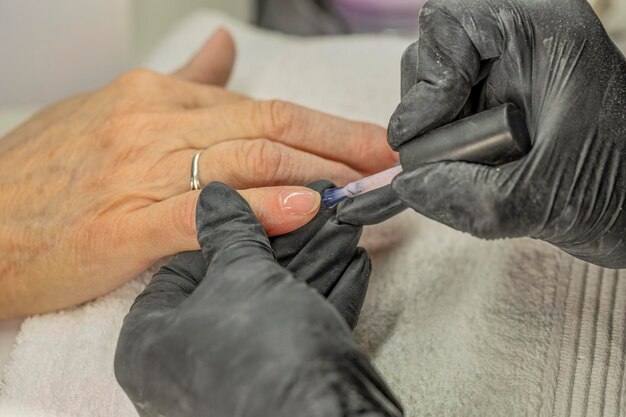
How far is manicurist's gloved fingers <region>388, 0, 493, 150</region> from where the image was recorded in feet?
2.04

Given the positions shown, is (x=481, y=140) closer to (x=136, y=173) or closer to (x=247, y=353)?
(x=247, y=353)

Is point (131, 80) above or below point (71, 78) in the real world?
above

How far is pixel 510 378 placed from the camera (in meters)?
0.71

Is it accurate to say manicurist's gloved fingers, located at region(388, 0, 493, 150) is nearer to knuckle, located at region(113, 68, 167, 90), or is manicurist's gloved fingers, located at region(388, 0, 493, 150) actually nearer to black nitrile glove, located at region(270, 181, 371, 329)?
black nitrile glove, located at region(270, 181, 371, 329)

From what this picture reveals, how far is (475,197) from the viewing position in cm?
57

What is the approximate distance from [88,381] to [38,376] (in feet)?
0.21

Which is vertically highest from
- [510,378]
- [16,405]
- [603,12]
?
[603,12]

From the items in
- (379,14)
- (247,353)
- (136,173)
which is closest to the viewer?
(247,353)

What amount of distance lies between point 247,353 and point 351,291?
208mm

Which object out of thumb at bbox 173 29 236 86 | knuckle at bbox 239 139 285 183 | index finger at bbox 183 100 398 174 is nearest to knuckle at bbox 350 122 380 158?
index finger at bbox 183 100 398 174

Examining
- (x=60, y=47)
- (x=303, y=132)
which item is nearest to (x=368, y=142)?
(x=303, y=132)

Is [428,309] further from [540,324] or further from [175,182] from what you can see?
[175,182]

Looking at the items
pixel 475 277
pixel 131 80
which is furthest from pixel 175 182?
pixel 475 277

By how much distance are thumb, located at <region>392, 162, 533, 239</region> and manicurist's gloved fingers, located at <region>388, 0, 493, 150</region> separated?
0.16 feet
